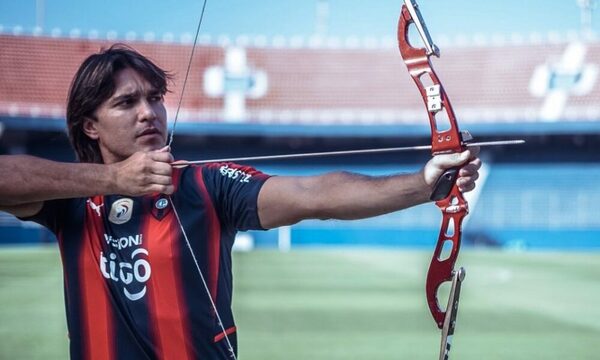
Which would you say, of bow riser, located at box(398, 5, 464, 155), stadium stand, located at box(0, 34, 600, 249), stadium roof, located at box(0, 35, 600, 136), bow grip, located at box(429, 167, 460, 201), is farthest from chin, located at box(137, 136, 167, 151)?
stadium roof, located at box(0, 35, 600, 136)

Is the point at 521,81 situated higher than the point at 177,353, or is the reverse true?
the point at 521,81

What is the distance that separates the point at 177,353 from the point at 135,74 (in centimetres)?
68

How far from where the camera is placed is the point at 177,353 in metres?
1.98

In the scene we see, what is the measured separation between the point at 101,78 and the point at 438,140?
2.88ft

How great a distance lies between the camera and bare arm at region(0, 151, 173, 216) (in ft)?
6.25

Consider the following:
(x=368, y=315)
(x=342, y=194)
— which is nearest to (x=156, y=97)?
(x=342, y=194)

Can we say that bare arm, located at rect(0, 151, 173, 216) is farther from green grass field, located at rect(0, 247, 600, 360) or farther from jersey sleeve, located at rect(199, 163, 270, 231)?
green grass field, located at rect(0, 247, 600, 360)

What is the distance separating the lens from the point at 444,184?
5.64 feet

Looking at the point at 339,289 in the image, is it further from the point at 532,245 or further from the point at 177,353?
the point at 532,245

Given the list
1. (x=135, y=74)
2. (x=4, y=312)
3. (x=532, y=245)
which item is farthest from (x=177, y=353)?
(x=532, y=245)

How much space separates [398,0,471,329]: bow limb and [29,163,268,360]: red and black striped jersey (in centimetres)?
41

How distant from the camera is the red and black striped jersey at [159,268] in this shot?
6.53 ft

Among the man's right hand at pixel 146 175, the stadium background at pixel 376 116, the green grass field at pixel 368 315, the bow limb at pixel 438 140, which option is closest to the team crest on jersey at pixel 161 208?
the man's right hand at pixel 146 175

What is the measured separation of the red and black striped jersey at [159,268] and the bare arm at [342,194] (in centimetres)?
4
